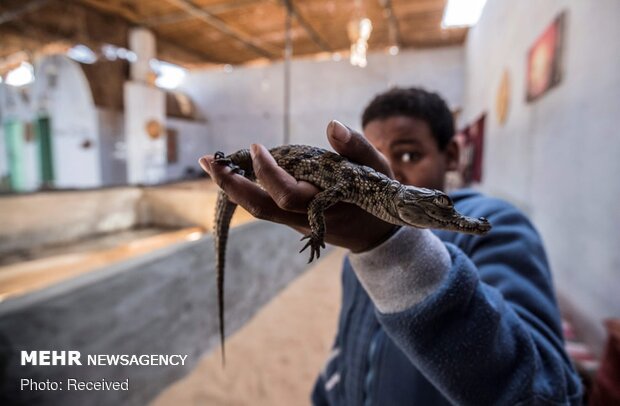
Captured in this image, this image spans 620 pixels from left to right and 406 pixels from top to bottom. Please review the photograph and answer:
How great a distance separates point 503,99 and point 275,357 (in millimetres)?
4543

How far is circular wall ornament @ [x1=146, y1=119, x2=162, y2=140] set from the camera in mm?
8469

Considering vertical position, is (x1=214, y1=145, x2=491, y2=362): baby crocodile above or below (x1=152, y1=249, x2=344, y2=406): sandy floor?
above

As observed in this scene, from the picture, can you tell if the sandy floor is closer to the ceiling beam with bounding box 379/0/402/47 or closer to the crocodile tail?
the crocodile tail

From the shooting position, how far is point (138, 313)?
2395 millimetres

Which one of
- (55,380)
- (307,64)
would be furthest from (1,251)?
(307,64)

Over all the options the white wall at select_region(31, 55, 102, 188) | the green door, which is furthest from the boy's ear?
the green door

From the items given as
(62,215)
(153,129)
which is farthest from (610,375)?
(153,129)

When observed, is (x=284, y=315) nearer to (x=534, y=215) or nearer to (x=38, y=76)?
(x=534, y=215)

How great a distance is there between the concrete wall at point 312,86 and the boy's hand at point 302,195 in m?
1.43

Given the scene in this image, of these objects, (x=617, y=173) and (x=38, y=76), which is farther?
(x=38, y=76)

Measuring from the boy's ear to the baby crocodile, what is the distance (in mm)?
809

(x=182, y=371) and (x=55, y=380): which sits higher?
(x=55, y=380)

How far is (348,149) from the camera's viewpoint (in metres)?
0.71

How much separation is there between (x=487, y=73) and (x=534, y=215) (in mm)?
3896
